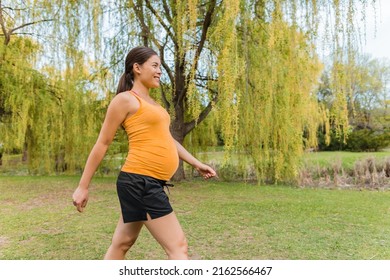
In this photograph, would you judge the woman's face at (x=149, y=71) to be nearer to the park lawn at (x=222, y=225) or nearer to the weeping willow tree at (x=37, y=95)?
the park lawn at (x=222, y=225)

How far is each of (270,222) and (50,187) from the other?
488 centimetres

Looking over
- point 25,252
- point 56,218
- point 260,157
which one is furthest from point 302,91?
point 25,252

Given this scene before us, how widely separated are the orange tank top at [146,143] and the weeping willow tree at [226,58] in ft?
7.57

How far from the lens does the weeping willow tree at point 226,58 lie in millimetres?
4270

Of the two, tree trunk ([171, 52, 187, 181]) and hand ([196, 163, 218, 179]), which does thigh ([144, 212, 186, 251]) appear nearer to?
hand ([196, 163, 218, 179])

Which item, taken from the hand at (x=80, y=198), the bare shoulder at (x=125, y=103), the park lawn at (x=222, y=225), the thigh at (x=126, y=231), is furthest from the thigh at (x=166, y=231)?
the park lawn at (x=222, y=225)

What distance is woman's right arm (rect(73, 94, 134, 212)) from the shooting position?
159cm

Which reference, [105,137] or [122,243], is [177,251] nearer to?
[122,243]

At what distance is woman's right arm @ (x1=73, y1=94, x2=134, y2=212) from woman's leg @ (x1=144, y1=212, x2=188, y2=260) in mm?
310

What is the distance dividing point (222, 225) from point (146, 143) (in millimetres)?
2922

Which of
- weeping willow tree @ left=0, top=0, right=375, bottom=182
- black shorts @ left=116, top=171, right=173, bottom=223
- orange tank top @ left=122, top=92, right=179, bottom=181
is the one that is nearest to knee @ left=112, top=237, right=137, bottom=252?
black shorts @ left=116, top=171, right=173, bottom=223

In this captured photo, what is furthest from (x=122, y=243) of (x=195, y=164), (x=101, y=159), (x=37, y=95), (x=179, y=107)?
(x=37, y=95)

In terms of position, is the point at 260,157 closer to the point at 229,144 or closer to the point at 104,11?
the point at 229,144

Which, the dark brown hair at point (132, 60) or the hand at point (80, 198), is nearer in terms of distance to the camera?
the hand at point (80, 198)
